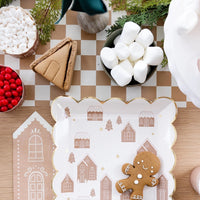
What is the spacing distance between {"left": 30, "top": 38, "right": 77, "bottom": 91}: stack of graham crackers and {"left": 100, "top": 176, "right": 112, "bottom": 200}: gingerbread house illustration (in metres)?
0.38

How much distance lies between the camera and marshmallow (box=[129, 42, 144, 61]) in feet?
2.91

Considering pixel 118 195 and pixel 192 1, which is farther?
pixel 118 195

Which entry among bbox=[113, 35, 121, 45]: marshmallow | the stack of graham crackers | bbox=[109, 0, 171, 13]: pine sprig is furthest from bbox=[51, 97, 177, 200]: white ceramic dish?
bbox=[109, 0, 171, 13]: pine sprig

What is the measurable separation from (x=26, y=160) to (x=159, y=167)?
1.61 ft

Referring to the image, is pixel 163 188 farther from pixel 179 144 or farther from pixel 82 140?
pixel 82 140

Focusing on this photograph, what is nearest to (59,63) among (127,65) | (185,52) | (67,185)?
(127,65)

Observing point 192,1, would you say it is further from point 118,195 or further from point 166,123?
point 118,195

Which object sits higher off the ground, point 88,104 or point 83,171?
point 88,104

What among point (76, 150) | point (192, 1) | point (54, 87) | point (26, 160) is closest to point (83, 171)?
point (76, 150)

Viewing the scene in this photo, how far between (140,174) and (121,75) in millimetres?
365

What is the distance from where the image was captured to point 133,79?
0.94 metres

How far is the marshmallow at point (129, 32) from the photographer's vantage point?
870 mm

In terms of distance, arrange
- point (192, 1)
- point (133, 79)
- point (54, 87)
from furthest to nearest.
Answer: point (54, 87), point (133, 79), point (192, 1)

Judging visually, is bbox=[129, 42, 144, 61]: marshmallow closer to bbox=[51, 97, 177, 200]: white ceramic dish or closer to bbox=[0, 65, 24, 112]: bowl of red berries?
bbox=[51, 97, 177, 200]: white ceramic dish
